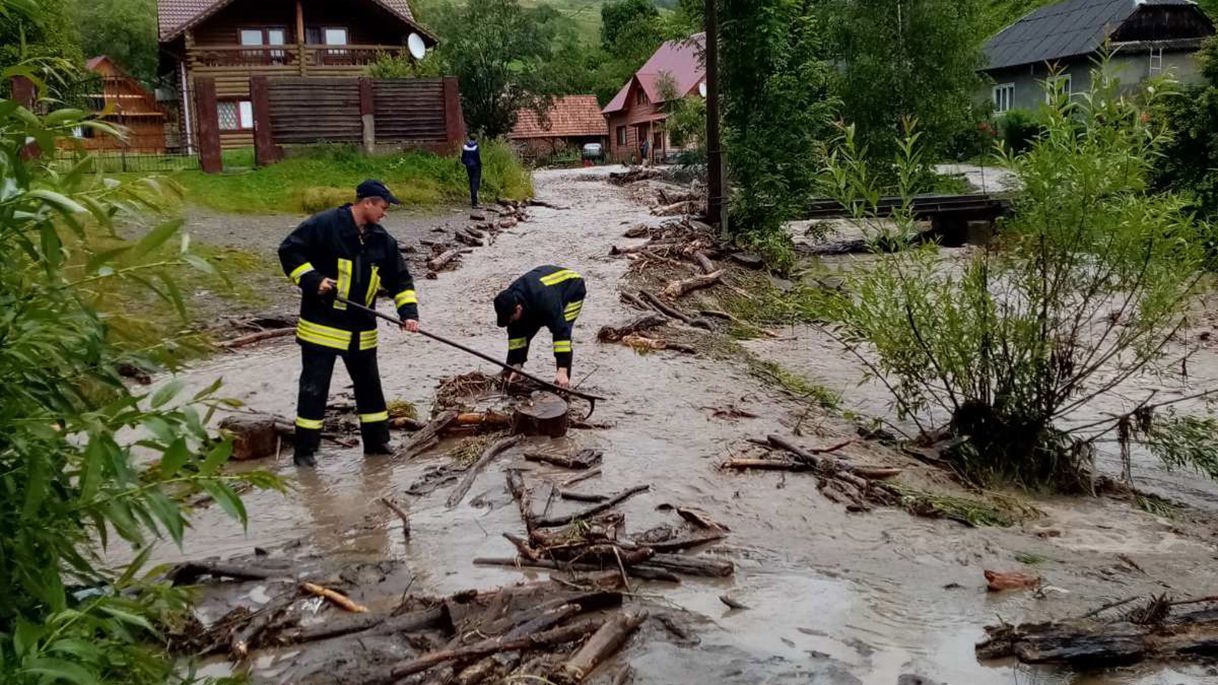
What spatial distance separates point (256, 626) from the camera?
187 inches

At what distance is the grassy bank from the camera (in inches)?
845

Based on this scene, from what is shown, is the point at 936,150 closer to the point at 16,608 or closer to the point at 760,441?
the point at 760,441

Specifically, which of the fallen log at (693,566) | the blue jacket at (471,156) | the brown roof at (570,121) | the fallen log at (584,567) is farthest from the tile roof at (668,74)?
the fallen log at (584,567)

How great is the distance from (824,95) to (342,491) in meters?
15.7

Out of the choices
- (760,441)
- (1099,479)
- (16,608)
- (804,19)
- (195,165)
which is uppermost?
(804,19)

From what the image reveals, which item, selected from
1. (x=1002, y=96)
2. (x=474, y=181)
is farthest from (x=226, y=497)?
(x=1002, y=96)

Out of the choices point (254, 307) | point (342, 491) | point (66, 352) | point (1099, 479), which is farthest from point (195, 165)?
point (66, 352)

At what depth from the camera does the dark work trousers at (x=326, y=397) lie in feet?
24.4

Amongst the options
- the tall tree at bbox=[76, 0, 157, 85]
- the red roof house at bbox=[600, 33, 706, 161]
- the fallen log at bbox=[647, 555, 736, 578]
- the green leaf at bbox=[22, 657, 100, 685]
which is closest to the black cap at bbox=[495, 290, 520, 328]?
the fallen log at bbox=[647, 555, 736, 578]

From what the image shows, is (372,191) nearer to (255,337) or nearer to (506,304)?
(506,304)

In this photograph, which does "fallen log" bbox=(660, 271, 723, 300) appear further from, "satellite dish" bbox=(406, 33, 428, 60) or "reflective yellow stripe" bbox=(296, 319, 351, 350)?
"satellite dish" bbox=(406, 33, 428, 60)

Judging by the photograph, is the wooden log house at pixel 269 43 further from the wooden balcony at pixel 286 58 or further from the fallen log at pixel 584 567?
the fallen log at pixel 584 567

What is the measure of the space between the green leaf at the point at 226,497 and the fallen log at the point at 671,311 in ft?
35.9

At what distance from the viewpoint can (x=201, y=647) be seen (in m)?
4.60
